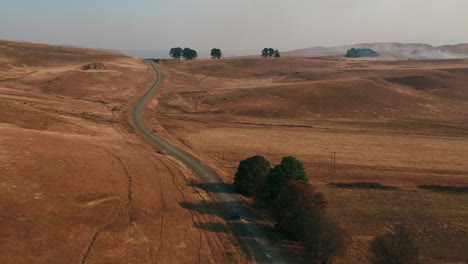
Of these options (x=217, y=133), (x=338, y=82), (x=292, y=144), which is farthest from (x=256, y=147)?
(x=338, y=82)

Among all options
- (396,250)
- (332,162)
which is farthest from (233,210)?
(332,162)

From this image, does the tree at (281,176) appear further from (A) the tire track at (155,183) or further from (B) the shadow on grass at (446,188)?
(B) the shadow on grass at (446,188)

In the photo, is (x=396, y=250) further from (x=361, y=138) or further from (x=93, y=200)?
(x=361, y=138)

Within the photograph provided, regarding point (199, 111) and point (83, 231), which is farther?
point (199, 111)

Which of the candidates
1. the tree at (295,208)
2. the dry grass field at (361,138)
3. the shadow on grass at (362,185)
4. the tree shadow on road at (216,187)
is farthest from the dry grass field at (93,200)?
the shadow on grass at (362,185)

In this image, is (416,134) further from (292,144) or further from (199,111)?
(199,111)

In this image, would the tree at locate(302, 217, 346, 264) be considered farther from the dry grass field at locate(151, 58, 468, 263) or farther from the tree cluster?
the dry grass field at locate(151, 58, 468, 263)

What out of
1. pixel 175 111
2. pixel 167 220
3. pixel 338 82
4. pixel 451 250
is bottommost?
pixel 451 250
